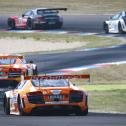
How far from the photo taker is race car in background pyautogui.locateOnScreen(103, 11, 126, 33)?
4400 cm

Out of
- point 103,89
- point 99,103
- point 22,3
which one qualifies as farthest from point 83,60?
point 22,3

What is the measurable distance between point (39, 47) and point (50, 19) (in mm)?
6870

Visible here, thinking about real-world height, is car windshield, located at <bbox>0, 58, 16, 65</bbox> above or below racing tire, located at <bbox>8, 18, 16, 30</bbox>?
above

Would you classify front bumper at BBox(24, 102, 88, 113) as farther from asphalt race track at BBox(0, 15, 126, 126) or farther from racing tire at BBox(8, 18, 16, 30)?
racing tire at BBox(8, 18, 16, 30)

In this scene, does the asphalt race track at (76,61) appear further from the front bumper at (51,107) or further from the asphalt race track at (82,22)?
the front bumper at (51,107)

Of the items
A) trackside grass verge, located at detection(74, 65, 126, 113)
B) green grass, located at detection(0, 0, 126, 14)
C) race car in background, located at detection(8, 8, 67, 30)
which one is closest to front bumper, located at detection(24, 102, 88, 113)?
trackside grass verge, located at detection(74, 65, 126, 113)

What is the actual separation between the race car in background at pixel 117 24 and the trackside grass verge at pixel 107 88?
612 inches

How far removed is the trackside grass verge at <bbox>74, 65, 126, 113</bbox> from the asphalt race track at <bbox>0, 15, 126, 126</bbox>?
1765 millimetres

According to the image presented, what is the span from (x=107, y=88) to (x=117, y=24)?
830 inches

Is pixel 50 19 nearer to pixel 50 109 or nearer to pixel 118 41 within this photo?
pixel 118 41

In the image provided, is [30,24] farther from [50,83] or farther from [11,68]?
[50,83]

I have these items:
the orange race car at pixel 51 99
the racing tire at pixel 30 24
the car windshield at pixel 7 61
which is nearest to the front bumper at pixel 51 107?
the orange race car at pixel 51 99

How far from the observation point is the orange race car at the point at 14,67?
22.3 metres

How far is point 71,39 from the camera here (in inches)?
1688
